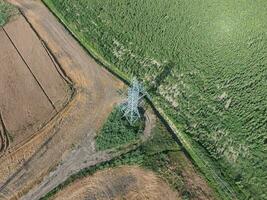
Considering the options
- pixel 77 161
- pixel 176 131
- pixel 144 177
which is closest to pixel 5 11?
pixel 77 161

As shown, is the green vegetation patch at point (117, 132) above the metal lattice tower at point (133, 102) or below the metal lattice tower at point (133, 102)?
below

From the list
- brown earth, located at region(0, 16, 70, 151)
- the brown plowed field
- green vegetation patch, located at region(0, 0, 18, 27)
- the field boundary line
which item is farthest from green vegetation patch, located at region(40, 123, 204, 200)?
green vegetation patch, located at region(0, 0, 18, 27)

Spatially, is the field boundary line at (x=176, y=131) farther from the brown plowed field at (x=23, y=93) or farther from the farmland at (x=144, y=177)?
the brown plowed field at (x=23, y=93)

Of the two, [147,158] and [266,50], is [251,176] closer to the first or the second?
[147,158]

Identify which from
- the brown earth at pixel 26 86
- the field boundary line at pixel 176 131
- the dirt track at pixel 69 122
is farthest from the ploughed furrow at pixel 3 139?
the field boundary line at pixel 176 131

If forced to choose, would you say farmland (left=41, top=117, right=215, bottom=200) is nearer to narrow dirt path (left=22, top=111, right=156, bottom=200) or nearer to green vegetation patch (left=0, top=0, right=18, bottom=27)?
narrow dirt path (left=22, top=111, right=156, bottom=200)
